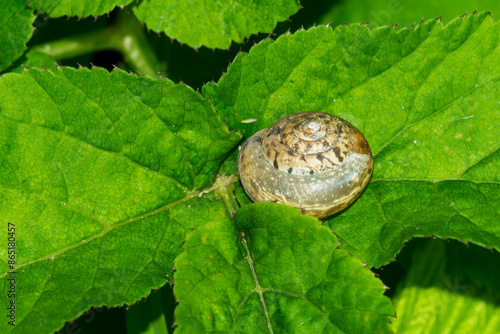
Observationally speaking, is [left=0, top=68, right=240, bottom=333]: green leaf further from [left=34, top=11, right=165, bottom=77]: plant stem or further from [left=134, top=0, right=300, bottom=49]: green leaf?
[left=34, top=11, right=165, bottom=77]: plant stem

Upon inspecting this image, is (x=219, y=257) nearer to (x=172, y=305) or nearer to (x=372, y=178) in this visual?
(x=372, y=178)

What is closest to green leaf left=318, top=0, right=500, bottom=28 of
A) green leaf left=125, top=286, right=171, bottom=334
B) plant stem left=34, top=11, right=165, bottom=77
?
plant stem left=34, top=11, right=165, bottom=77

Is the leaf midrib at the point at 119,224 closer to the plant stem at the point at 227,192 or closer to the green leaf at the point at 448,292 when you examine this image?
the plant stem at the point at 227,192

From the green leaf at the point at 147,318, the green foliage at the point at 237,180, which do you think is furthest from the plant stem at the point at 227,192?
the green leaf at the point at 147,318

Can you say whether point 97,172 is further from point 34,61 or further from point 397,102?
point 397,102

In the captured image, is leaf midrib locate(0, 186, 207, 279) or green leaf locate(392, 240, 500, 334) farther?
green leaf locate(392, 240, 500, 334)

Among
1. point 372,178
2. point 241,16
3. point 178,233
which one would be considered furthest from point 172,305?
point 241,16

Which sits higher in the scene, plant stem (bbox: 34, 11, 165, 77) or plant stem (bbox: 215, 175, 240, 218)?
plant stem (bbox: 34, 11, 165, 77)
